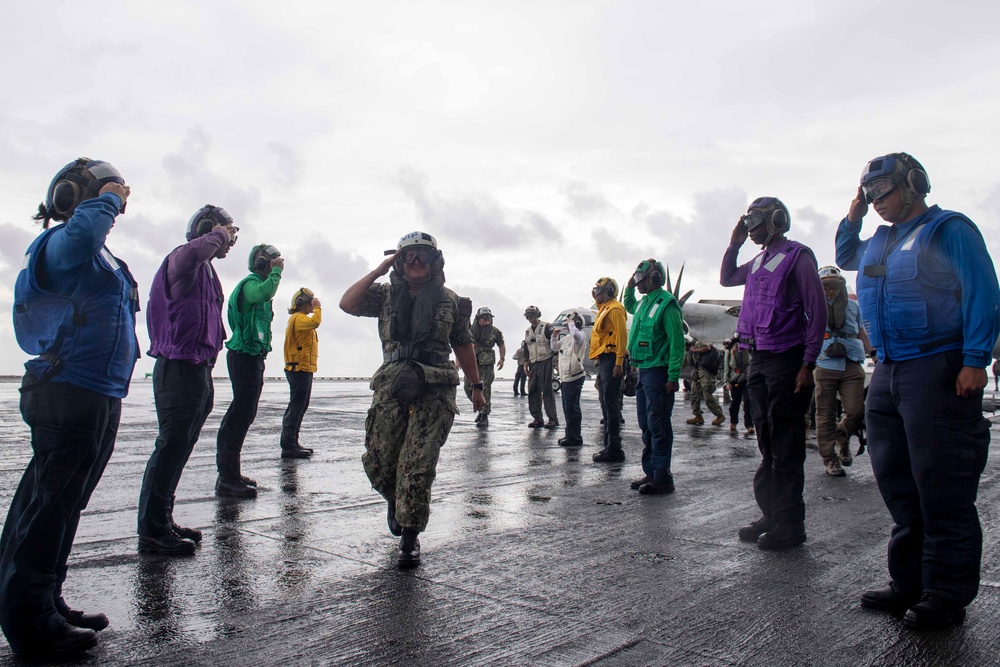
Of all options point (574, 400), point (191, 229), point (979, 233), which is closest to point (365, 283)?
point (191, 229)

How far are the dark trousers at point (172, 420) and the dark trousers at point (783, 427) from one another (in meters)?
3.42

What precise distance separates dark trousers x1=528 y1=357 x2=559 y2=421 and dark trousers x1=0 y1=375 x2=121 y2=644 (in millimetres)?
9797

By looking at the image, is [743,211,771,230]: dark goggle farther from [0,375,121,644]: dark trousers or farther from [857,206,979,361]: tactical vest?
[0,375,121,644]: dark trousers

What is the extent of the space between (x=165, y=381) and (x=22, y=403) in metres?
1.61

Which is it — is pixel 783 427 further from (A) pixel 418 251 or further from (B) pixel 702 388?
(B) pixel 702 388

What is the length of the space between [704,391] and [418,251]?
415 inches

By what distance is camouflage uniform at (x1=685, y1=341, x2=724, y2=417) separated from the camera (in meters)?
14.0

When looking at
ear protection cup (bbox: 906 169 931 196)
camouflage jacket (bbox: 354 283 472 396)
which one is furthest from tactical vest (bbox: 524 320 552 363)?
ear protection cup (bbox: 906 169 931 196)

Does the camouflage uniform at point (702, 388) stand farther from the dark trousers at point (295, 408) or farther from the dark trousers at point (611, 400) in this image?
the dark trousers at point (295, 408)

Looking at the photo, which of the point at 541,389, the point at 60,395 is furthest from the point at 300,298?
the point at 60,395

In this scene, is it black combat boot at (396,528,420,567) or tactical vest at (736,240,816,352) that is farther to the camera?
tactical vest at (736,240,816,352)

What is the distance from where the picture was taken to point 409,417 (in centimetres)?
452

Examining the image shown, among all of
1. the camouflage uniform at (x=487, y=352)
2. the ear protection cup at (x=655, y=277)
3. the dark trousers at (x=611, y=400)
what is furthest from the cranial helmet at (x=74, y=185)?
the camouflage uniform at (x=487, y=352)

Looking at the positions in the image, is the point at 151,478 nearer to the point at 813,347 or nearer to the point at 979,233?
the point at 813,347
